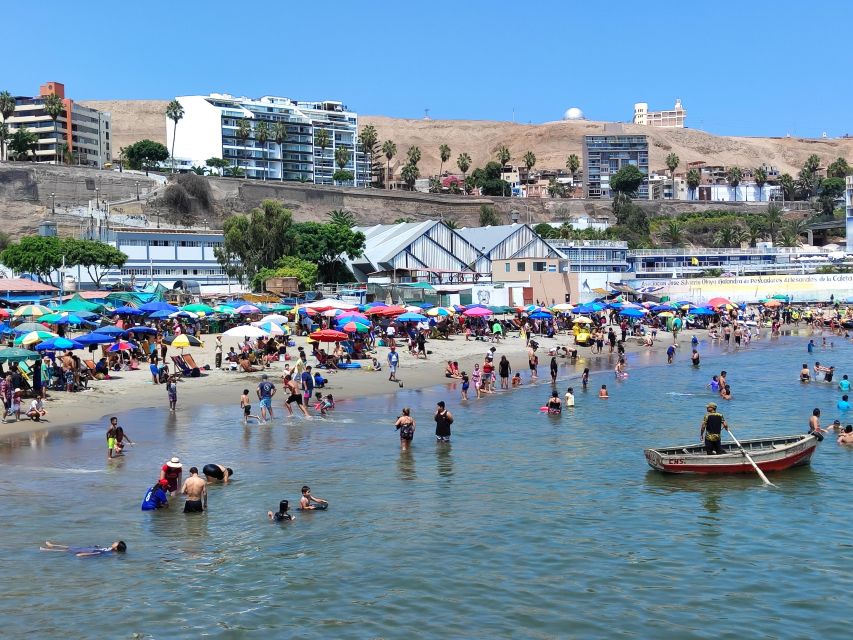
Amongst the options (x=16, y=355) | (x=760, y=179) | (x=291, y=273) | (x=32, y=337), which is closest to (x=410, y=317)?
(x=32, y=337)

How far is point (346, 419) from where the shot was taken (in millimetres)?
26797

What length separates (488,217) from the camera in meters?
122

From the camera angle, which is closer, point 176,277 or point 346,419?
point 346,419

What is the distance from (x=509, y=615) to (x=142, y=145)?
421 feet

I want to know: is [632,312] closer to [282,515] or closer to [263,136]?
[282,515]

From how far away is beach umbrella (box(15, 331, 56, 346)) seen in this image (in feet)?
88.1

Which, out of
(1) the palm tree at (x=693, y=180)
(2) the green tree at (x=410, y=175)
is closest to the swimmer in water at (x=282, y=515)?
(2) the green tree at (x=410, y=175)

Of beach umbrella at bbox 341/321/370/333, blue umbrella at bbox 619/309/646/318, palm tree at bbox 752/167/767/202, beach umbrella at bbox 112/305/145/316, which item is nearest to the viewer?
beach umbrella at bbox 341/321/370/333

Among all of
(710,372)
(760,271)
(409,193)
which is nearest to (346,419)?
(710,372)

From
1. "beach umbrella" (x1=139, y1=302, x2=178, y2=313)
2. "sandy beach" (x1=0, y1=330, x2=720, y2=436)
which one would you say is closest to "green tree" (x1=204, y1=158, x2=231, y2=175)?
"sandy beach" (x1=0, y1=330, x2=720, y2=436)

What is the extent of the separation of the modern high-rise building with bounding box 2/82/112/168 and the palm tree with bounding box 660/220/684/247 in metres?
80.5

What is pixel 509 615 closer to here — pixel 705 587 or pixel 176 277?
pixel 705 587

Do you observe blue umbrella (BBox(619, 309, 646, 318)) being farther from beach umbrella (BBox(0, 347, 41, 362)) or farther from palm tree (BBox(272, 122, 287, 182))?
palm tree (BBox(272, 122, 287, 182))

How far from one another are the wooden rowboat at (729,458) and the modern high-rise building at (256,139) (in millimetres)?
119350
